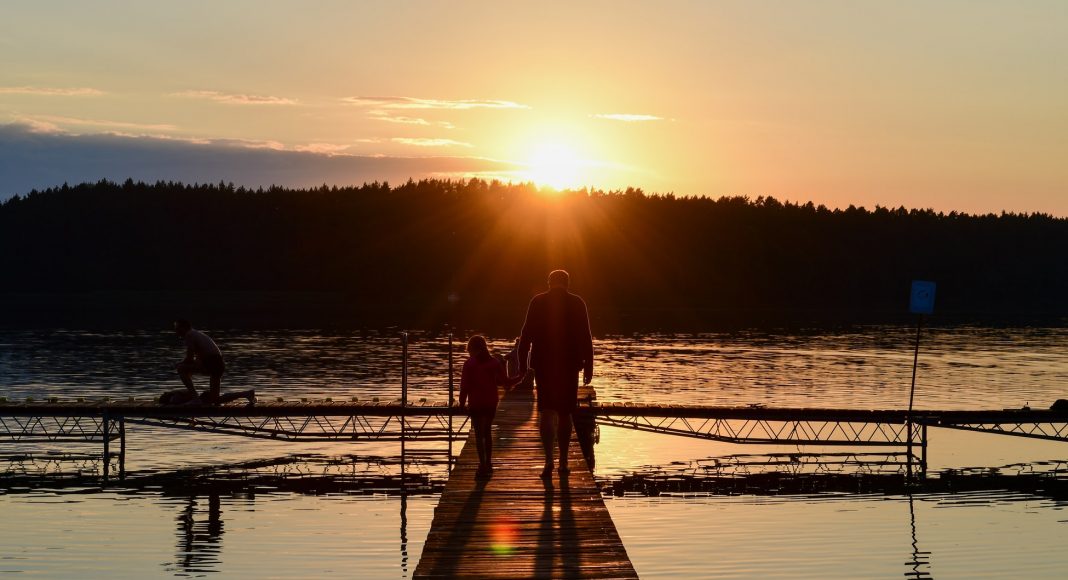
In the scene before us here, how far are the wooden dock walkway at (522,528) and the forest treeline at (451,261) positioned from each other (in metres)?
147

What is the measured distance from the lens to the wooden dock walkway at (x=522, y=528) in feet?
39.7

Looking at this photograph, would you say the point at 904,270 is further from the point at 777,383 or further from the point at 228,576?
the point at 228,576

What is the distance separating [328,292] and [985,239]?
358ft

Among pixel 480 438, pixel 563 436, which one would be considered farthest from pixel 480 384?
pixel 563 436

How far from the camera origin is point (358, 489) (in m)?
27.8

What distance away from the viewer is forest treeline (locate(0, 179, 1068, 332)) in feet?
583

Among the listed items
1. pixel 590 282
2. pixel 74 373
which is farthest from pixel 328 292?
pixel 74 373

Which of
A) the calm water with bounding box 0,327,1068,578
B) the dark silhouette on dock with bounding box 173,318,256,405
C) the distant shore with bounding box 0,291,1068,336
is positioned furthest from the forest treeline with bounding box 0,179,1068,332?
the dark silhouette on dock with bounding box 173,318,256,405

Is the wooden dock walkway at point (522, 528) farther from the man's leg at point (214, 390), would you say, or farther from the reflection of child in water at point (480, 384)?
the man's leg at point (214, 390)

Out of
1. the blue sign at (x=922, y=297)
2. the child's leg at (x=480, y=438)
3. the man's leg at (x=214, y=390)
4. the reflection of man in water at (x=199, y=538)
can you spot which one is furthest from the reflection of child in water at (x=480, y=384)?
the blue sign at (x=922, y=297)

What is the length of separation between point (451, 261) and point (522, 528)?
169 m

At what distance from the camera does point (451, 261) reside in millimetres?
181750

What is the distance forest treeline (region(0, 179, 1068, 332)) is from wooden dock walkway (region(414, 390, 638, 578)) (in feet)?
484

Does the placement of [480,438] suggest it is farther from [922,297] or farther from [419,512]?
[922,297]
